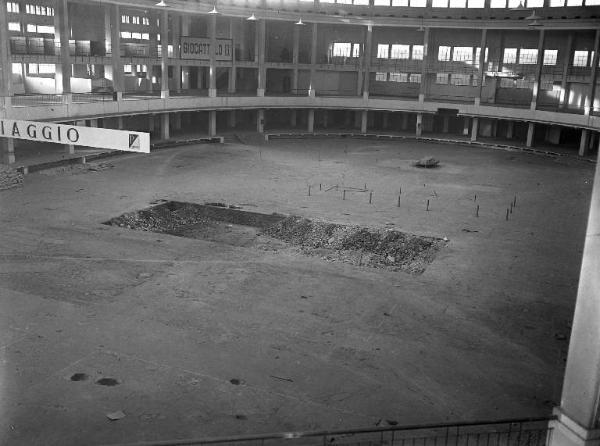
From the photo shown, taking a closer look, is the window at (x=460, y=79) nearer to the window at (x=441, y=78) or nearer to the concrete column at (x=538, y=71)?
the window at (x=441, y=78)

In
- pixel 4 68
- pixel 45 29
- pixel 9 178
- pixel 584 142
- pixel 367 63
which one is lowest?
pixel 9 178

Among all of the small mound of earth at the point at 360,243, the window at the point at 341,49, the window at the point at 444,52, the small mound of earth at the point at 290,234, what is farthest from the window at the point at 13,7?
the window at the point at 444,52

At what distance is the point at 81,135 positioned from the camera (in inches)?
491

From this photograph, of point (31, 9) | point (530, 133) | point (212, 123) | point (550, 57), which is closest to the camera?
point (31, 9)

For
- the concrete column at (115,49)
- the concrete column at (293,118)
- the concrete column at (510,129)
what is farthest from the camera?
the concrete column at (293,118)

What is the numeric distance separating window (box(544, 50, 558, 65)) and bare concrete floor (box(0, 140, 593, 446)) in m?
25.7

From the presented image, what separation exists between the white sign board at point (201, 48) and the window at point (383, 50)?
15.8 metres

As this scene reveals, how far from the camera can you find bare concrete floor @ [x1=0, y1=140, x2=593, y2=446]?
480 inches

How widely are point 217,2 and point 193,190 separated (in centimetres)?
2144

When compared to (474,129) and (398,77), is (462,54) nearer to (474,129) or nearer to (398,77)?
(398,77)

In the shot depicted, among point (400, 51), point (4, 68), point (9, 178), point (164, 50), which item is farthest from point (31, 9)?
point (400, 51)

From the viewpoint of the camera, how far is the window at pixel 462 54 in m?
55.3

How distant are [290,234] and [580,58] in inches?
1429

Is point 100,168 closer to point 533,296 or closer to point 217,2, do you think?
point 217,2
